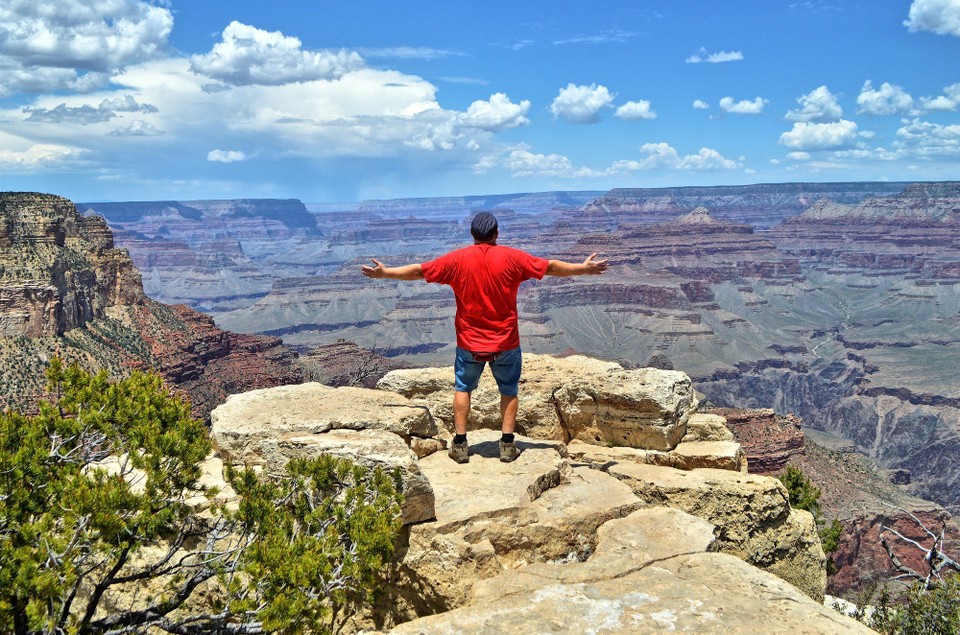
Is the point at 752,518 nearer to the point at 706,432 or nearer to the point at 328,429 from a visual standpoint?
the point at 706,432

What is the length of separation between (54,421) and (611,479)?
5.54 meters

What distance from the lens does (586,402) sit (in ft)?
35.1

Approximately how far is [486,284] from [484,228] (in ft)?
2.07

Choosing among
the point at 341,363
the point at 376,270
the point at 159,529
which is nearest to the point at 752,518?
the point at 376,270

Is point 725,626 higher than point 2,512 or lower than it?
lower

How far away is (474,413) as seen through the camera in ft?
35.2

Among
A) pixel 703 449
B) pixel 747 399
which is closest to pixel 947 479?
pixel 747 399

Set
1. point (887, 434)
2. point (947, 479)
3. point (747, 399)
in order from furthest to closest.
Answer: point (747, 399) < point (887, 434) < point (947, 479)

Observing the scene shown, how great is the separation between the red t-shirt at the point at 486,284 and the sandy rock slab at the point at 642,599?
252 cm

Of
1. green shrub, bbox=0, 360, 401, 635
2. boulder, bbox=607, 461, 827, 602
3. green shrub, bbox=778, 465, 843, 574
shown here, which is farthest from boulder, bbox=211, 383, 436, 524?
green shrub, bbox=778, 465, 843, 574

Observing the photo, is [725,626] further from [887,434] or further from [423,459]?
[887,434]

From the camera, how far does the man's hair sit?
8.23 metres

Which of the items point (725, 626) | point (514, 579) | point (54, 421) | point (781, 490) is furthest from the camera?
point (781, 490)

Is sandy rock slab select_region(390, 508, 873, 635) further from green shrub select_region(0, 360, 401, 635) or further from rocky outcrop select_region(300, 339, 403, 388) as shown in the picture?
rocky outcrop select_region(300, 339, 403, 388)
